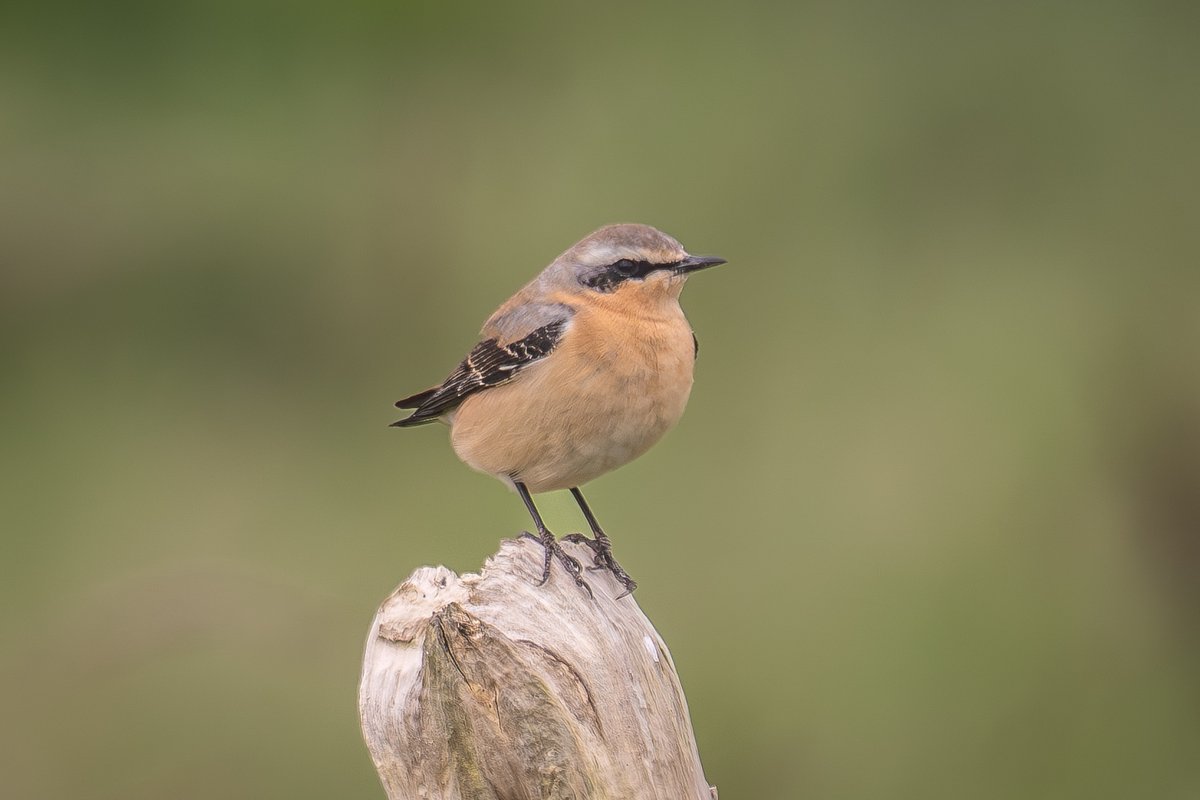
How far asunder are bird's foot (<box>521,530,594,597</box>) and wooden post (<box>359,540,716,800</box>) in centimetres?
18

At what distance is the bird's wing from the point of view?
11.6 feet

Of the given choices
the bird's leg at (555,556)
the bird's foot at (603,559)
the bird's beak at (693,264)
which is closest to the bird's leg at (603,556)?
the bird's foot at (603,559)

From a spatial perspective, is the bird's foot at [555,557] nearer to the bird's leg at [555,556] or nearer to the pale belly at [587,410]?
the bird's leg at [555,556]

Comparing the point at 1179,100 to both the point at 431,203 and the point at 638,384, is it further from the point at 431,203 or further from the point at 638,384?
the point at 638,384

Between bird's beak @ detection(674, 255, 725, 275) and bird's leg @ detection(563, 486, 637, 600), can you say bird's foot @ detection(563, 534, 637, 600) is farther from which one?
bird's beak @ detection(674, 255, 725, 275)

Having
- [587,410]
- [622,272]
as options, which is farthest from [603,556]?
[622,272]

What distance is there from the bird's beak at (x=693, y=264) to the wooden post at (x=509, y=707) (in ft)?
4.20

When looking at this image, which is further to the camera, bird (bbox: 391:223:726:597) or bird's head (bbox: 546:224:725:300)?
→ bird's head (bbox: 546:224:725:300)

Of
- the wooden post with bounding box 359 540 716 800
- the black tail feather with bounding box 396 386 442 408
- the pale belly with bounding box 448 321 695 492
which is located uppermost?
the black tail feather with bounding box 396 386 442 408

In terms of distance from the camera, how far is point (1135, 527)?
5.62 m

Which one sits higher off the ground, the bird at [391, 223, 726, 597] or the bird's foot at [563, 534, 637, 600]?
the bird at [391, 223, 726, 597]

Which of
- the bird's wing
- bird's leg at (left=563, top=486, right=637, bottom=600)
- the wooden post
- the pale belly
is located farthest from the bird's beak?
the wooden post

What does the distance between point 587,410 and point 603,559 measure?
40cm

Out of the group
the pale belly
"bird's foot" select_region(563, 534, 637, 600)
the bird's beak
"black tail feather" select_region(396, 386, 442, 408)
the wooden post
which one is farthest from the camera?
"black tail feather" select_region(396, 386, 442, 408)
